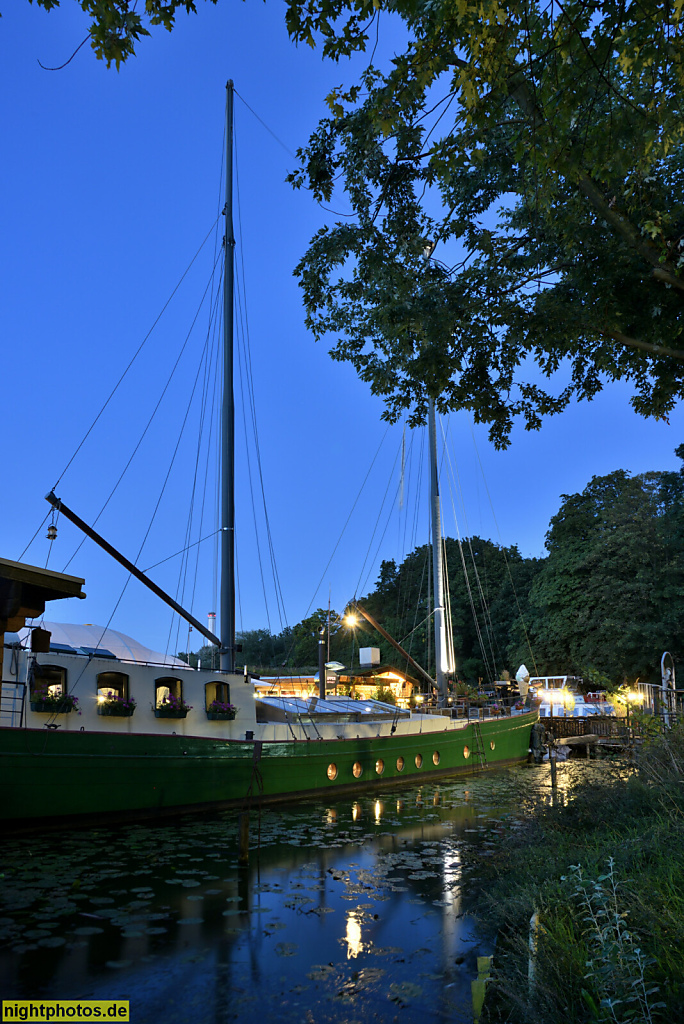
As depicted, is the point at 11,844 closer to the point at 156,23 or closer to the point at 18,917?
the point at 18,917

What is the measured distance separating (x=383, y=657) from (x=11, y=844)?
184 feet

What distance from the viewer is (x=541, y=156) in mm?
5953

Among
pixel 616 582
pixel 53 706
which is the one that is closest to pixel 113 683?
pixel 53 706

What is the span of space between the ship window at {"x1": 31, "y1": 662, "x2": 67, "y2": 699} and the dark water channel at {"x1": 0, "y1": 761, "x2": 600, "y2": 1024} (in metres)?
2.94

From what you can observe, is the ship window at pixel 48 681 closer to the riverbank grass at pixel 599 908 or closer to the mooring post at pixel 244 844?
the mooring post at pixel 244 844

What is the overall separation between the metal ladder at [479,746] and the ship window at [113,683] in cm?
1487

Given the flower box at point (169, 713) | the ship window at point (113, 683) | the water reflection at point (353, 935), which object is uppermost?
the ship window at point (113, 683)

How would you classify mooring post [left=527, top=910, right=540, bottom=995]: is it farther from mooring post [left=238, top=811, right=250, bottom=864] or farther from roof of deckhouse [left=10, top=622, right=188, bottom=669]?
roof of deckhouse [left=10, top=622, right=188, bottom=669]

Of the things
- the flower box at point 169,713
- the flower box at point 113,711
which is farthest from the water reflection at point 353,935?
the flower box at point 169,713

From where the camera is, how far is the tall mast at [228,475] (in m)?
18.2

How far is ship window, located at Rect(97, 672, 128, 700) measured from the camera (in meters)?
15.7

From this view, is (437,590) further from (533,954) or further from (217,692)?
(533,954)

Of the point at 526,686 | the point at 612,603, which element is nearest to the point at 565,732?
the point at 526,686

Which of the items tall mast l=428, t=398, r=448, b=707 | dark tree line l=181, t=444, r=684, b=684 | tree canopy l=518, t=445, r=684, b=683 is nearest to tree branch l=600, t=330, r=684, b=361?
tall mast l=428, t=398, r=448, b=707
